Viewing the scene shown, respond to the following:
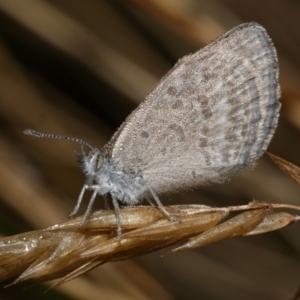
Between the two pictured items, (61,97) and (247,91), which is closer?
(247,91)

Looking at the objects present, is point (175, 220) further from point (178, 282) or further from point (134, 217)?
point (178, 282)

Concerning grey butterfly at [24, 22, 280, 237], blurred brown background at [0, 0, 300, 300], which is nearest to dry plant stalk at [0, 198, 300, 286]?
grey butterfly at [24, 22, 280, 237]

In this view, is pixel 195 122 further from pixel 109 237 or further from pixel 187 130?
pixel 109 237

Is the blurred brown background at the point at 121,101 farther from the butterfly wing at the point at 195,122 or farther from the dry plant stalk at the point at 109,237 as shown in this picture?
the dry plant stalk at the point at 109,237

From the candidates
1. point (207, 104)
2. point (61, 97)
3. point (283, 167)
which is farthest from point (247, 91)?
point (61, 97)

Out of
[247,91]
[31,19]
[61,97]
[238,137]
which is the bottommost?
[61,97]

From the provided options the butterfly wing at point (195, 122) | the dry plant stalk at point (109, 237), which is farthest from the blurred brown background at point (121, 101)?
the dry plant stalk at point (109, 237)
